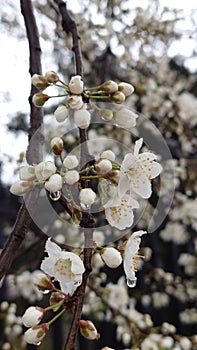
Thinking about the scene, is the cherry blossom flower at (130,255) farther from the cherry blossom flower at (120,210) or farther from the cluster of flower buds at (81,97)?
the cluster of flower buds at (81,97)

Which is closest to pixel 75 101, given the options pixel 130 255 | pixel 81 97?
pixel 81 97

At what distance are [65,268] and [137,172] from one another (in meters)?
0.17

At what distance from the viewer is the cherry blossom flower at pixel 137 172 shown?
64 centimetres

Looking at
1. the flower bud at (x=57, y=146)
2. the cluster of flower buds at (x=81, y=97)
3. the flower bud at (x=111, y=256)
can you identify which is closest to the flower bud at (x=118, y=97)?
the cluster of flower buds at (x=81, y=97)

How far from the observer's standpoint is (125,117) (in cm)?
73

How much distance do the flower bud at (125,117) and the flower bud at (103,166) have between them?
0.39ft

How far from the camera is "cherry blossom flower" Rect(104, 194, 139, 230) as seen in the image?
2.11 ft

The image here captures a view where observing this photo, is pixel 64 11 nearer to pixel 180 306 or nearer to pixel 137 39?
pixel 137 39

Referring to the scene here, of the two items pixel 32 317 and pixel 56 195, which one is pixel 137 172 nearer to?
pixel 56 195

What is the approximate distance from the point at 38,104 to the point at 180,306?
10.5 feet

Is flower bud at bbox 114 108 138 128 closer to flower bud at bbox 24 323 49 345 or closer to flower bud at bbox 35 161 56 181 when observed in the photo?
flower bud at bbox 35 161 56 181

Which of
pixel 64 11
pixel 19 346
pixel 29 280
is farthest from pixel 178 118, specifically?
pixel 64 11

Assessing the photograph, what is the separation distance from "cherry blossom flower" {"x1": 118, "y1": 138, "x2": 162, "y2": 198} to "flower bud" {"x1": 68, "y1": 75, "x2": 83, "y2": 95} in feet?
0.36

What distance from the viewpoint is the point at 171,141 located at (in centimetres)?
300
